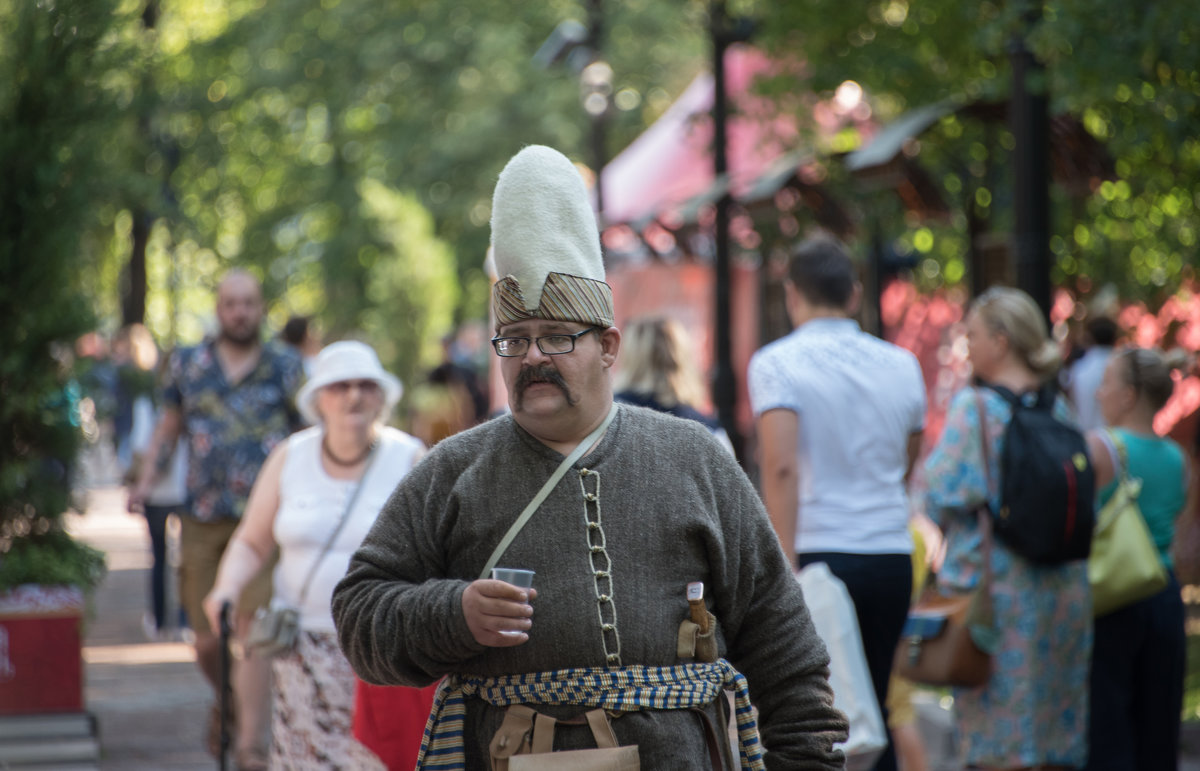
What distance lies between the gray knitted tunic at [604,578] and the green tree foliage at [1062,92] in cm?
481

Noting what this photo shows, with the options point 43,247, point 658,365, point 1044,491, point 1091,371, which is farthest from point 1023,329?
point 1091,371

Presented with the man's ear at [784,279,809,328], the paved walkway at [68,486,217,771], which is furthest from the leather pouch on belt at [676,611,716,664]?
the paved walkway at [68,486,217,771]

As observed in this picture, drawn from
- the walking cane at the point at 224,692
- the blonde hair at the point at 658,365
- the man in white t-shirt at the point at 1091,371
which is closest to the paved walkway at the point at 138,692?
the walking cane at the point at 224,692

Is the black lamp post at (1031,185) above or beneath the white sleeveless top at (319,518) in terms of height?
above

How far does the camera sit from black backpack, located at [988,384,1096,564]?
540cm

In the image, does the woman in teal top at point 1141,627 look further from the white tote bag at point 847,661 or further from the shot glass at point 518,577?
the shot glass at point 518,577

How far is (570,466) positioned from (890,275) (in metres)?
14.7

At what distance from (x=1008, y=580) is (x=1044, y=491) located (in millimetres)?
388

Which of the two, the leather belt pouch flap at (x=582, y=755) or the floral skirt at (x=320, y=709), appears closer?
the leather belt pouch flap at (x=582, y=755)

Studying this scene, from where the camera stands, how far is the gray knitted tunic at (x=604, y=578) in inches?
111

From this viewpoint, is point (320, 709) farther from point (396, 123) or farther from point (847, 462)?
point (396, 123)

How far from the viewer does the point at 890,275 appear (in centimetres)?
1717

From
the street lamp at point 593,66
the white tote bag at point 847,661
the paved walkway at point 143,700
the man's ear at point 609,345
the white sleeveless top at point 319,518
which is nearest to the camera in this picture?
the man's ear at point 609,345

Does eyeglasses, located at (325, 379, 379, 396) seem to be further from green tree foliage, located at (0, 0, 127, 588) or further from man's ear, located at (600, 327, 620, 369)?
green tree foliage, located at (0, 0, 127, 588)
